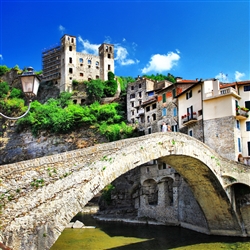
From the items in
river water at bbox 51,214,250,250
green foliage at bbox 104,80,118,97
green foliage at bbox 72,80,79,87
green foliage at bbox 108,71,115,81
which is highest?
green foliage at bbox 108,71,115,81

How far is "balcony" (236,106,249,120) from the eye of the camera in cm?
2286

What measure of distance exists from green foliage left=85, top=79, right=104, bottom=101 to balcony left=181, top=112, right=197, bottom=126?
959 inches

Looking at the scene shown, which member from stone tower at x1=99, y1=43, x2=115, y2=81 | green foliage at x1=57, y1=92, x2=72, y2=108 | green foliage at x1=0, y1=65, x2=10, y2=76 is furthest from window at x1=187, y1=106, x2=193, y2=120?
green foliage at x1=0, y1=65, x2=10, y2=76

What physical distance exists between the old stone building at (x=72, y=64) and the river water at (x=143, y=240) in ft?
118

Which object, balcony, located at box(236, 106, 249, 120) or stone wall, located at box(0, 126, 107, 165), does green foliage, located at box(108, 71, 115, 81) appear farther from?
balcony, located at box(236, 106, 249, 120)

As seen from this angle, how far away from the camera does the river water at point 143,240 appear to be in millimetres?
16922

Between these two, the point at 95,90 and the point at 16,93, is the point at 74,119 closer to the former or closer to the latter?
the point at 95,90

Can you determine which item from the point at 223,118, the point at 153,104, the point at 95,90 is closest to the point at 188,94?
the point at 223,118

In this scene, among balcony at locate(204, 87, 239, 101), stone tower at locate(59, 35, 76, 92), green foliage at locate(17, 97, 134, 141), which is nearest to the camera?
balcony at locate(204, 87, 239, 101)

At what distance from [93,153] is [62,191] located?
2.15 meters

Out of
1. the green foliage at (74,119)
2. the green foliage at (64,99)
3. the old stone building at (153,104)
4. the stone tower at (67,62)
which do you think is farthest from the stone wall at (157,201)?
the stone tower at (67,62)

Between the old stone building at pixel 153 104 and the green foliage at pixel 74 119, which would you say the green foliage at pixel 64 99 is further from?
the old stone building at pixel 153 104

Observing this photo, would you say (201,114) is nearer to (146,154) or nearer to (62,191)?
(146,154)

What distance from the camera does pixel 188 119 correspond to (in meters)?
26.7
